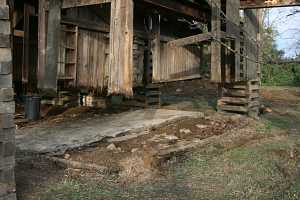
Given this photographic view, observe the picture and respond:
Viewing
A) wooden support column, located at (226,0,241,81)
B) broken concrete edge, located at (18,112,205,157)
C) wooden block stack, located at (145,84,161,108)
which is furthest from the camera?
wooden block stack, located at (145,84,161,108)

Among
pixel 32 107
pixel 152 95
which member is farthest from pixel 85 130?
pixel 152 95

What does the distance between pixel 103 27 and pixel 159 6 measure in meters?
2.45

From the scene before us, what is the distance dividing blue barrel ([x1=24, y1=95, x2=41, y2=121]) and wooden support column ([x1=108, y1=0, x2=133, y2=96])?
4.05 meters

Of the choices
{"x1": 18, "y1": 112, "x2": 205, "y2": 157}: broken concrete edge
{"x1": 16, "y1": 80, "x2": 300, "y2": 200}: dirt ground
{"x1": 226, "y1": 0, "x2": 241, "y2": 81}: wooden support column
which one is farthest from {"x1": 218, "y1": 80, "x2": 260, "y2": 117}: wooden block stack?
{"x1": 16, "y1": 80, "x2": 300, "y2": 200}: dirt ground

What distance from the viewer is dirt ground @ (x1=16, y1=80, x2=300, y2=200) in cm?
562

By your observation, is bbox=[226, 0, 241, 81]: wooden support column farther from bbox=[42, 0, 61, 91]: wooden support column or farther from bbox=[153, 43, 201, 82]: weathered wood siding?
bbox=[42, 0, 61, 91]: wooden support column

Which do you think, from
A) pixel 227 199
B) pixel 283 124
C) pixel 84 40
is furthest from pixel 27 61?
pixel 227 199

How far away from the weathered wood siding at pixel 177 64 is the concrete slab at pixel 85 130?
104 inches

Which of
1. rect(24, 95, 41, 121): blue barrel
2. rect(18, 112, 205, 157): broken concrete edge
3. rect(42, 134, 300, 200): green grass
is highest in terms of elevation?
rect(24, 95, 41, 121): blue barrel

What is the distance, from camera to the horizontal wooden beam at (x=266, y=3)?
11.2 meters

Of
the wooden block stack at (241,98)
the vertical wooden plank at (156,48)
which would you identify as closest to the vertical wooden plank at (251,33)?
the wooden block stack at (241,98)

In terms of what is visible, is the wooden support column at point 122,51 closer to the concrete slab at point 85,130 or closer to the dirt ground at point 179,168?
the dirt ground at point 179,168

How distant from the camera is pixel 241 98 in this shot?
1257 cm

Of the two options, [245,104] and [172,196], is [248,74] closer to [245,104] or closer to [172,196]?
[245,104]
